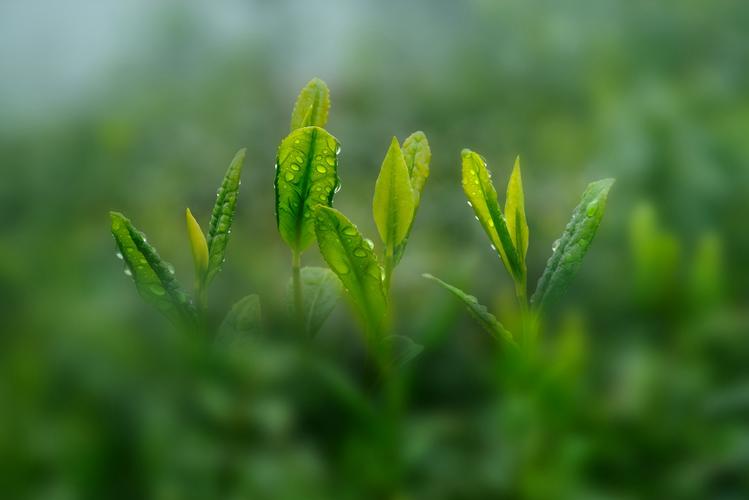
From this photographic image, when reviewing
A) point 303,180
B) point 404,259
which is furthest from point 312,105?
point 404,259

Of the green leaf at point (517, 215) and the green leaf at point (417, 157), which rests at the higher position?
the green leaf at point (417, 157)

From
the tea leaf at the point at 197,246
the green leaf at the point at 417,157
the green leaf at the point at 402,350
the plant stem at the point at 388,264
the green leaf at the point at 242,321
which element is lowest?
the green leaf at the point at 402,350

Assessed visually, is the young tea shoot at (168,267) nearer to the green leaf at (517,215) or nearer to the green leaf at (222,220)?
the green leaf at (222,220)

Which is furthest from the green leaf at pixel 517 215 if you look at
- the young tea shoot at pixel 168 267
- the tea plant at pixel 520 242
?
the young tea shoot at pixel 168 267

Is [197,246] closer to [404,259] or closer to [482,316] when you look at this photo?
[482,316]

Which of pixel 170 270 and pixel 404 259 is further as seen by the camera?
pixel 404 259

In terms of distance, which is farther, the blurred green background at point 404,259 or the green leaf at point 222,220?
the blurred green background at point 404,259

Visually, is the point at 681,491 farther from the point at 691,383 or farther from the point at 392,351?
the point at 392,351
